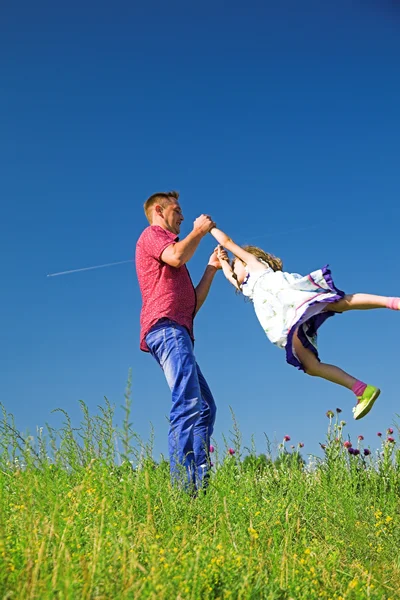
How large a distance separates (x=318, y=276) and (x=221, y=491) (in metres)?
2.09

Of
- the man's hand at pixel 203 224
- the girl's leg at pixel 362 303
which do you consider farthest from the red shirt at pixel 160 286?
the girl's leg at pixel 362 303

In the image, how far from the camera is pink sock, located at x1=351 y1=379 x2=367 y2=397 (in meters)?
5.73

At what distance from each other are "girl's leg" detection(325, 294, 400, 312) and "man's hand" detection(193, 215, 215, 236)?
1.26m

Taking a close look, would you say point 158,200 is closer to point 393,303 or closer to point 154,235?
point 154,235

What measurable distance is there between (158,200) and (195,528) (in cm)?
329

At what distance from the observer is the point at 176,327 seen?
6000 millimetres

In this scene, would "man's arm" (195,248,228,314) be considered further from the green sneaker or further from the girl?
the green sneaker

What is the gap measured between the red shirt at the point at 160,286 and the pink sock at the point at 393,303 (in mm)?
1696

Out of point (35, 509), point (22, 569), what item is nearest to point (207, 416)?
point (35, 509)

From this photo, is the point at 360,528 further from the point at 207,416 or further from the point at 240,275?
the point at 240,275

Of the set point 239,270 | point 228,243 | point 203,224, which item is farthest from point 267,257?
point 203,224

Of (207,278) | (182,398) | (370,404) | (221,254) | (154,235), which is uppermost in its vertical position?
(221,254)

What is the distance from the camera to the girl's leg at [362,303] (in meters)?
5.73

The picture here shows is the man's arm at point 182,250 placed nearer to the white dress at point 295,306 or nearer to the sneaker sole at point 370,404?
the white dress at point 295,306
